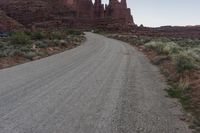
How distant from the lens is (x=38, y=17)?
12381cm

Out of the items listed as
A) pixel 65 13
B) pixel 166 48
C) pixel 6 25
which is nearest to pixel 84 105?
pixel 166 48

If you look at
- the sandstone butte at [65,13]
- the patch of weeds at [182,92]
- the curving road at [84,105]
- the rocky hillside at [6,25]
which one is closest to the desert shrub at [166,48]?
the curving road at [84,105]

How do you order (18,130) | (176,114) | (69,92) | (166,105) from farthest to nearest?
(69,92)
(166,105)
(176,114)
(18,130)

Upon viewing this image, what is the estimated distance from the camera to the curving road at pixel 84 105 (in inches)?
325

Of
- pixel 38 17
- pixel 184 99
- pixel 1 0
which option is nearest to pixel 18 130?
pixel 184 99

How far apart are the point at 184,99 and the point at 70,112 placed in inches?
180

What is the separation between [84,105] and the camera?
1036 cm

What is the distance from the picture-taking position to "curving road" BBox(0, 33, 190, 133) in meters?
8.27

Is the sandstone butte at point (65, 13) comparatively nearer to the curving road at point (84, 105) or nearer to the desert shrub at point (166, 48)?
the desert shrub at point (166, 48)

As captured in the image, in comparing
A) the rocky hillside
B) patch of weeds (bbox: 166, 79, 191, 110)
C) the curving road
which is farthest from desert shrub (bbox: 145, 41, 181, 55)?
the rocky hillside

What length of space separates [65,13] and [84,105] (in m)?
124

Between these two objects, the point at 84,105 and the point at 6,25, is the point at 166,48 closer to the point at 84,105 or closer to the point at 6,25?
the point at 84,105

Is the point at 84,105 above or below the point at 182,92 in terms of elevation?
above

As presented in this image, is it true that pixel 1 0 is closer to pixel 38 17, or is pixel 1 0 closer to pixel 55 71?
pixel 38 17
